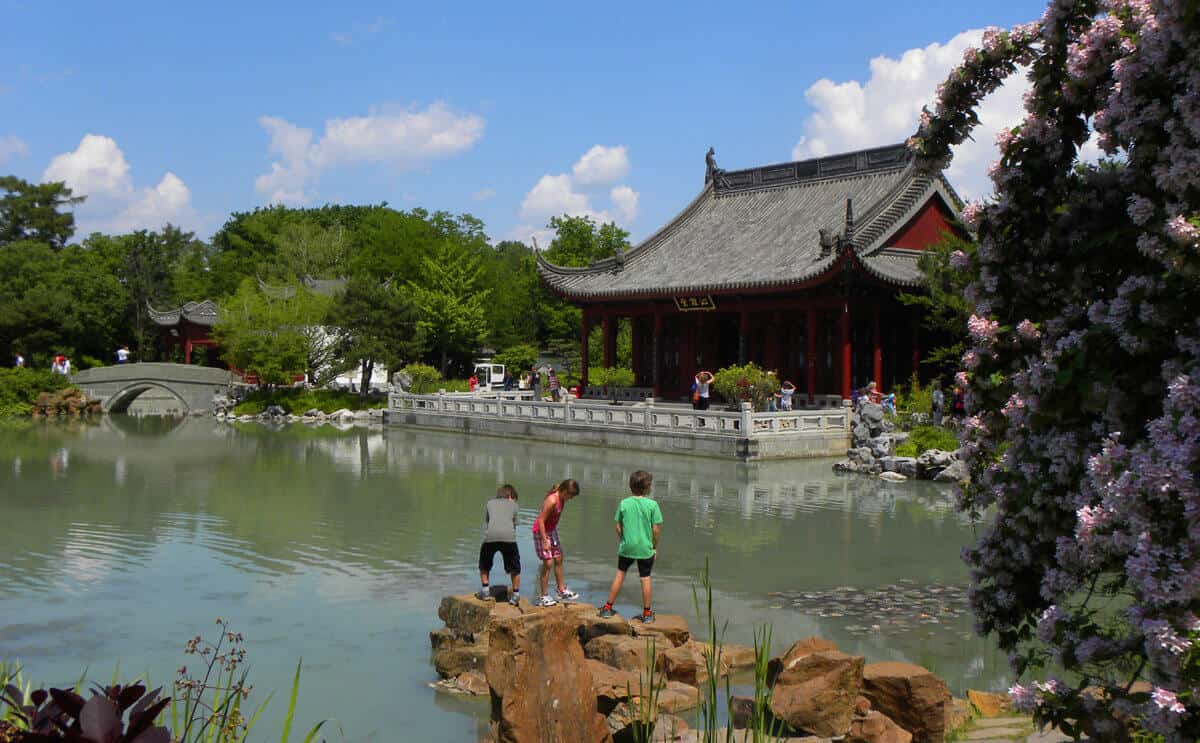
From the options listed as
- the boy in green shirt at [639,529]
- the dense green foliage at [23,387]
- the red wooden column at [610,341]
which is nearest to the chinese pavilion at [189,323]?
the dense green foliage at [23,387]

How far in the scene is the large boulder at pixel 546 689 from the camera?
543cm

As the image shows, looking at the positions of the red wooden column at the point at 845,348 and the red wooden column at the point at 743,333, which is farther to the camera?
the red wooden column at the point at 743,333

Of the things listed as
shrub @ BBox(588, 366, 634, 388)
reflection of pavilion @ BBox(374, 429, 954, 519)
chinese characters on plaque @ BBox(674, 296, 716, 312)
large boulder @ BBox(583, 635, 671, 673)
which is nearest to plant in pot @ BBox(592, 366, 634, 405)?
shrub @ BBox(588, 366, 634, 388)

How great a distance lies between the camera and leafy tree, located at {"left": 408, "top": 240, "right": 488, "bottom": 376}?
4506 cm

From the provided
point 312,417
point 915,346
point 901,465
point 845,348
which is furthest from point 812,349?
point 312,417

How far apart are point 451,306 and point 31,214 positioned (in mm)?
27562

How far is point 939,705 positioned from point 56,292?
46.8m

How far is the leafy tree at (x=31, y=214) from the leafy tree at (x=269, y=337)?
24993mm

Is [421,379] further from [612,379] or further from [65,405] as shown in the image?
[65,405]

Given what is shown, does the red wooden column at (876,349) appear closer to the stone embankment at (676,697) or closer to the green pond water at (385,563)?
the green pond water at (385,563)

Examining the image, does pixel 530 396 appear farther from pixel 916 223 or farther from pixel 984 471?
pixel 984 471

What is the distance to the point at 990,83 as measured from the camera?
473 centimetres

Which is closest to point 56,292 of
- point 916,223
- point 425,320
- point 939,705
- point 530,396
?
point 425,320

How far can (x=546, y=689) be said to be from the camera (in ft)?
18.1
